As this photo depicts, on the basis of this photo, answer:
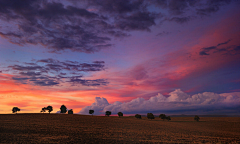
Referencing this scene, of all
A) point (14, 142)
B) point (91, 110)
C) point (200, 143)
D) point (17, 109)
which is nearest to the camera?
point (14, 142)

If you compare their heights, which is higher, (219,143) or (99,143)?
A: (99,143)

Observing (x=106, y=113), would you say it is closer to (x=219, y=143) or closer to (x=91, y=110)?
(x=91, y=110)

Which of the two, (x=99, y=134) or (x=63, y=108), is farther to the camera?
(x=63, y=108)

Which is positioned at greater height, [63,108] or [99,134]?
[63,108]

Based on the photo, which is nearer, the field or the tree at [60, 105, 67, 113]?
the field

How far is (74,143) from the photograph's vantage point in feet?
93.7

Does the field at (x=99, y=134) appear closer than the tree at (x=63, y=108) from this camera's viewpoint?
Yes

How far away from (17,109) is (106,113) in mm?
71669

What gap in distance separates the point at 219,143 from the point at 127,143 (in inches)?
803

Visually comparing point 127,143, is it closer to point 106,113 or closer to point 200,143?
point 200,143

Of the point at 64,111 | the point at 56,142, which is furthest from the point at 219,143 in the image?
the point at 64,111

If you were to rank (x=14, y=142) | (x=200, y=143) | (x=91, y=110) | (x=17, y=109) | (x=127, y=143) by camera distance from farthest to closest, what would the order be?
(x=91, y=110), (x=17, y=109), (x=200, y=143), (x=127, y=143), (x=14, y=142)

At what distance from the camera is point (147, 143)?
30391 mm

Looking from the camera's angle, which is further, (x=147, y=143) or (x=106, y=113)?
(x=106, y=113)
